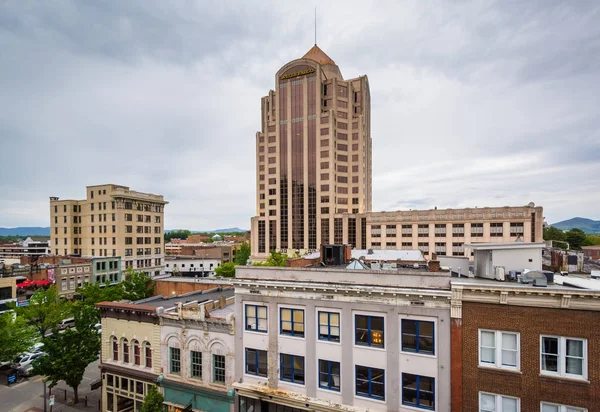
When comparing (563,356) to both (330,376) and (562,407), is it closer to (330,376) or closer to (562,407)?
(562,407)

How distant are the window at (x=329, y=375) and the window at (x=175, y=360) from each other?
437 inches

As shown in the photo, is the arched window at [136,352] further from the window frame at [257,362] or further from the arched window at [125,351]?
the window frame at [257,362]

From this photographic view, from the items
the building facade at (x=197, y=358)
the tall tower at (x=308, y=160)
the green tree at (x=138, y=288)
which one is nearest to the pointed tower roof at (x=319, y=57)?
the tall tower at (x=308, y=160)

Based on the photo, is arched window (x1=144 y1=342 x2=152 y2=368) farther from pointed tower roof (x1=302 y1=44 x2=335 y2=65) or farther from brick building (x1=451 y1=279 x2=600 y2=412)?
pointed tower roof (x1=302 y1=44 x2=335 y2=65)

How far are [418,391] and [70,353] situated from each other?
88.6ft

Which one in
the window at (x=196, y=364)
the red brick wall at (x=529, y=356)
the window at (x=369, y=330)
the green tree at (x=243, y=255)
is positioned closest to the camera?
the red brick wall at (x=529, y=356)

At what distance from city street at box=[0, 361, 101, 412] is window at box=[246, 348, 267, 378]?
53.9 ft

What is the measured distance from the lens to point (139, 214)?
271ft

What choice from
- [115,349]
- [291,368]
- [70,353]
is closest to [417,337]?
[291,368]

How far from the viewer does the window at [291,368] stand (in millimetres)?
19859

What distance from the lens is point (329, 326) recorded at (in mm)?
19094

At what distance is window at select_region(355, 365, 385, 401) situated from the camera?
17.9 metres

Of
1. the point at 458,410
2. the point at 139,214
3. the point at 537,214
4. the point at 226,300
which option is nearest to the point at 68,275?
the point at 139,214

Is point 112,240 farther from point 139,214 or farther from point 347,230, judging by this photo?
point 347,230
